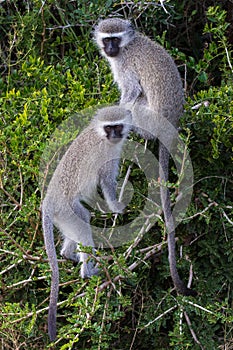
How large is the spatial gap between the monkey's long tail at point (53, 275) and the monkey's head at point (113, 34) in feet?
5.99

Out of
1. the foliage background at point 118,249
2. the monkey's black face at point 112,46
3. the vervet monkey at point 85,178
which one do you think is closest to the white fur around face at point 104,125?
the vervet monkey at point 85,178

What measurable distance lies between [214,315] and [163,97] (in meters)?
1.74

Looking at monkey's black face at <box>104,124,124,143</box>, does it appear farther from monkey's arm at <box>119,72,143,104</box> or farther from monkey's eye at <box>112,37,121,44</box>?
monkey's eye at <box>112,37,121,44</box>

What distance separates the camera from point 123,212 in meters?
4.98

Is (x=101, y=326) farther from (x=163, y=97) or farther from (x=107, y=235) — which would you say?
(x=163, y=97)

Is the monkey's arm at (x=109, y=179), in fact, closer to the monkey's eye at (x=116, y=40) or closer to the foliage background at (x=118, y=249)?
the foliage background at (x=118, y=249)

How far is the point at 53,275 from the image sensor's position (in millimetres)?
4320

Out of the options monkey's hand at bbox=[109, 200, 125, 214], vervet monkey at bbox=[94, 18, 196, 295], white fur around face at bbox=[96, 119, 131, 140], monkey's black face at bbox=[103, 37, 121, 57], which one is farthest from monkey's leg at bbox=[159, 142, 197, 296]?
monkey's black face at bbox=[103, 37, 121, 57]

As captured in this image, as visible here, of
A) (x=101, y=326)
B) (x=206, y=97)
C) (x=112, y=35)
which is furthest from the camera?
(x=112, y=35)

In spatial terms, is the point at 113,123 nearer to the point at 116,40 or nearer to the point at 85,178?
the point at 85,178

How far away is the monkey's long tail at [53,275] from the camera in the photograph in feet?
13.9

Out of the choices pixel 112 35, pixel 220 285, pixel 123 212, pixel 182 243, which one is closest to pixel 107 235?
pixel 123 212

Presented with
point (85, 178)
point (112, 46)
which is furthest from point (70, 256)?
point (112, 46)

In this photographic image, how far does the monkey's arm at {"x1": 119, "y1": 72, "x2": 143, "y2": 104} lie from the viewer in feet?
18.1
